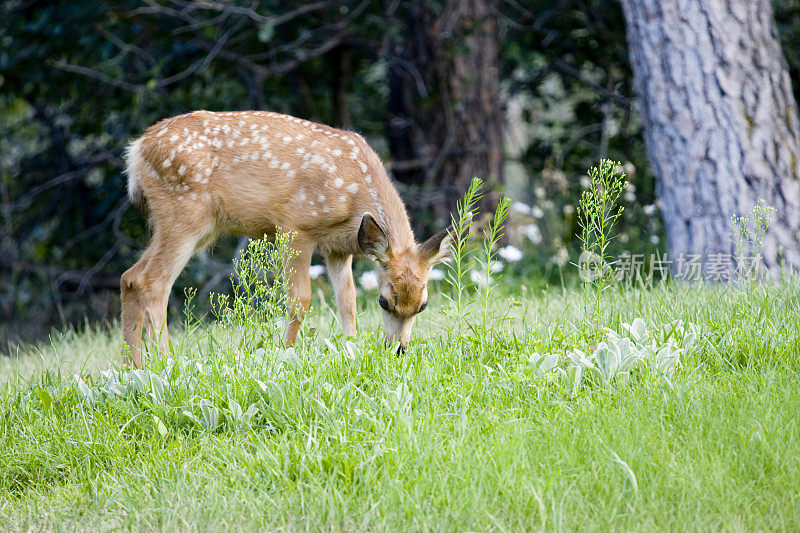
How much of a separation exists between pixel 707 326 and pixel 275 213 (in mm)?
2964

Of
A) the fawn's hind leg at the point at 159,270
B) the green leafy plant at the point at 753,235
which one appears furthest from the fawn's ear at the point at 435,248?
the green leafy plant at the point at 753,235

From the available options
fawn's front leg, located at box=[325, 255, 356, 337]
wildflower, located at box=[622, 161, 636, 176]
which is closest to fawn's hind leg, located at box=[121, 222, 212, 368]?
fawn's front leg, located at box=[325, 255, 356, 337]

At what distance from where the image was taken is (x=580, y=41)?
33.6 ft

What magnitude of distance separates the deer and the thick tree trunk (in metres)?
2.14

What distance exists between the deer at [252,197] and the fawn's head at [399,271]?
0.02 m

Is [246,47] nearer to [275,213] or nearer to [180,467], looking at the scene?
[275,213]

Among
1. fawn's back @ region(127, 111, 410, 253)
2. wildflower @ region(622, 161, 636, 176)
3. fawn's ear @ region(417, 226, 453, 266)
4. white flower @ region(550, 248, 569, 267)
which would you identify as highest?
fawn's back @ region(127, 111, 410, 253)

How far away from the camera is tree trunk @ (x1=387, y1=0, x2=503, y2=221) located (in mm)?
9328

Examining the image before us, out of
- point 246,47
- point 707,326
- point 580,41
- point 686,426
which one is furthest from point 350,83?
point 686,426

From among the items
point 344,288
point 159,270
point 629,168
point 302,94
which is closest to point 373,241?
point 344,288

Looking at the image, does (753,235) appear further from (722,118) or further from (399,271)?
(399,271)

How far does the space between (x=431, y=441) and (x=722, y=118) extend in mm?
4239

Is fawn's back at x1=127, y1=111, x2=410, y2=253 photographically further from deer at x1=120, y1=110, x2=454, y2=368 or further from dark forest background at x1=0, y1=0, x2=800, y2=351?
dark forest background at x1=0, y1=0, x2=800, y2=351

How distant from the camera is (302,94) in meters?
10.6
